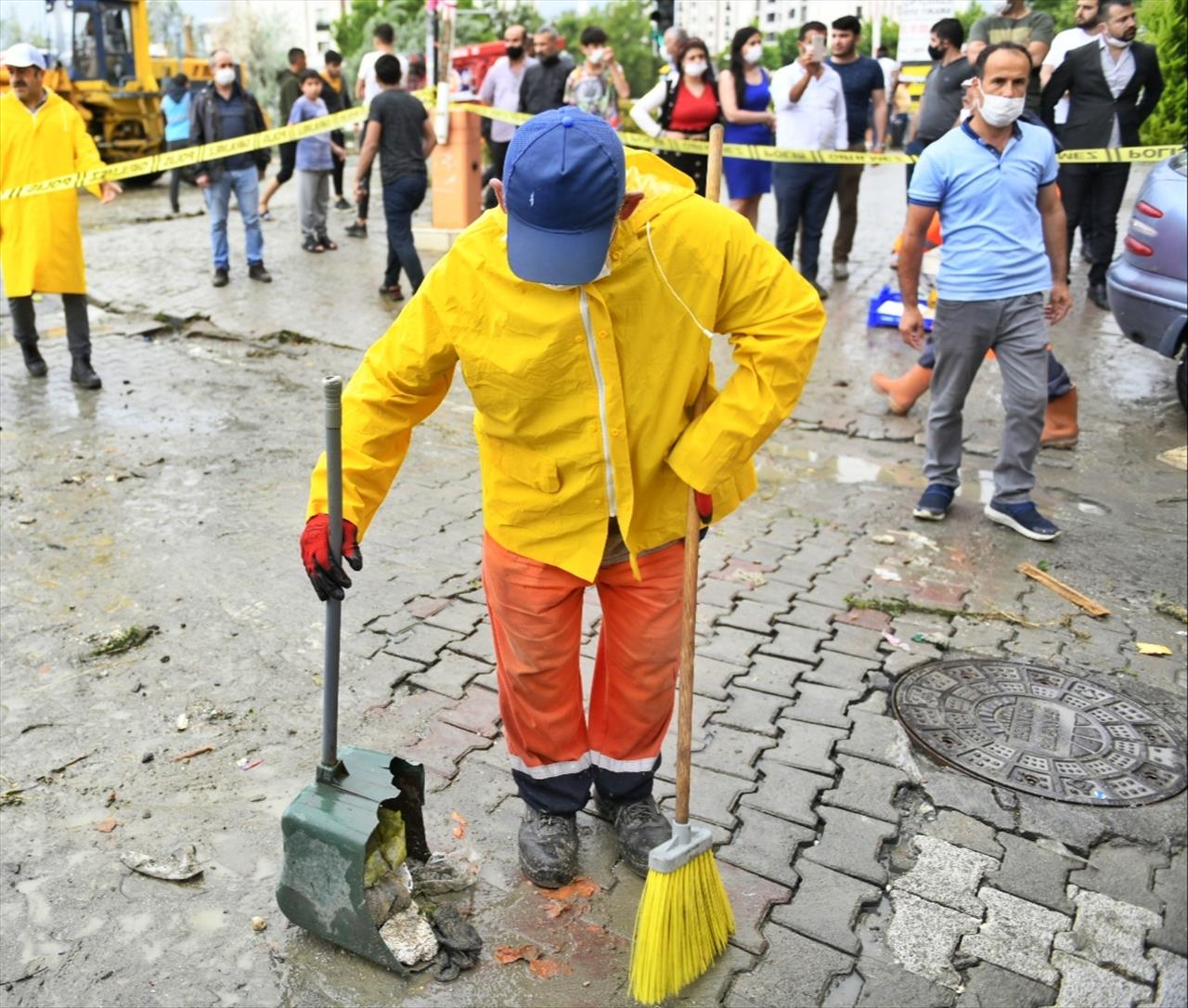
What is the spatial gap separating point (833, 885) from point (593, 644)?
1503 millimetres

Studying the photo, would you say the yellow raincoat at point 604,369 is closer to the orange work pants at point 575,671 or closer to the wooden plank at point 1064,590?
the orange work pants at point 575,671

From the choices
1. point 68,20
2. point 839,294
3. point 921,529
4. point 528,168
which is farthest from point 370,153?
point 68,20

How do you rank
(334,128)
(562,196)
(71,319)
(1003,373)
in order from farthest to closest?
(334,128)
(71,319)
(1003,373)
(562,196)

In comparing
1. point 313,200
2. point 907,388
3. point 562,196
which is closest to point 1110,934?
point 562,196

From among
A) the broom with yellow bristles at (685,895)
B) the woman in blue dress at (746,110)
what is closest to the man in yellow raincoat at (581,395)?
the broom with yellow bristles at (685,895)

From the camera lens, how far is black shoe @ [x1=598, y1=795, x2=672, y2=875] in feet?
10.3

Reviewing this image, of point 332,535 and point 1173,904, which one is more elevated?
point 332,535

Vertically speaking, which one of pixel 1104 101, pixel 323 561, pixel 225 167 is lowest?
pixel 323 561

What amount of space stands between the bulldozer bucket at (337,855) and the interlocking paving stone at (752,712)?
1.37 m

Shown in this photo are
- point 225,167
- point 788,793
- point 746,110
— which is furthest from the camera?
point 225,167

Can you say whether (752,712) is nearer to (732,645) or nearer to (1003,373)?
(732,645)

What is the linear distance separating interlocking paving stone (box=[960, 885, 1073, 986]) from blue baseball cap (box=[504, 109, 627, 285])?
6.26 feet

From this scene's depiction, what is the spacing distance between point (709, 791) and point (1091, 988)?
1139mm

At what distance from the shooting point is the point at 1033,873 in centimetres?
320
